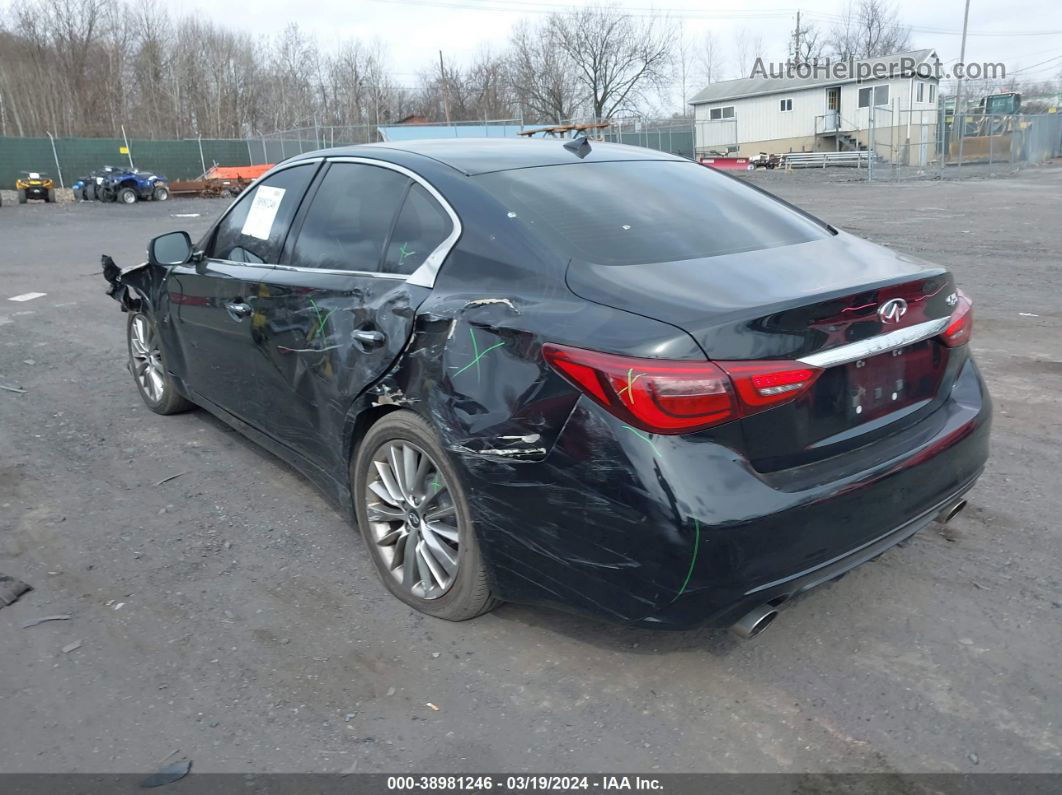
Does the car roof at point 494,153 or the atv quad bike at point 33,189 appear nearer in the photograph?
the car roof at point 494,153

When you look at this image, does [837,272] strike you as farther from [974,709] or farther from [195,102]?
[195,102]

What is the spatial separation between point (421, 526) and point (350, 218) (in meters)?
1.33

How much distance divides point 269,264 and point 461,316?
5.09 feet

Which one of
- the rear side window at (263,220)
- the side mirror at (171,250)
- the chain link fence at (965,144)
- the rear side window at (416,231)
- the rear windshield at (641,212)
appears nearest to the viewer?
the rear windshield at (641,212)

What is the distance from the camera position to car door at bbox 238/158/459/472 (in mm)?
3188

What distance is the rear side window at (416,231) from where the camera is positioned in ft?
10.4

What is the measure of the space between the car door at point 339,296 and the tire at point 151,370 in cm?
169

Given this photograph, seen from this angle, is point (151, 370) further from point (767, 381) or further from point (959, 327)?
Answer: point (959, 327)

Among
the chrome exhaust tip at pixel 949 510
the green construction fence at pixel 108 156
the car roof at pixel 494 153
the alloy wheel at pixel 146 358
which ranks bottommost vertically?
the chrome exhaust tip at pixel 949 510

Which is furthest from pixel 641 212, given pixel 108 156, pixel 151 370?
pixel 108 156

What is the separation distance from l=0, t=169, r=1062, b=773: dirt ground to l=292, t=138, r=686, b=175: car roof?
1.68 m

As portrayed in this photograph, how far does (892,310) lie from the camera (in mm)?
2701

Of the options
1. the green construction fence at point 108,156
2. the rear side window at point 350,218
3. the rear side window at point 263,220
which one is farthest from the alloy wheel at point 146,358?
the green construction fence at point 108,156

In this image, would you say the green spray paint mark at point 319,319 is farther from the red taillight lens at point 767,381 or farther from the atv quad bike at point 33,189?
the atv quad bike at point 33,189
